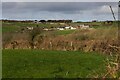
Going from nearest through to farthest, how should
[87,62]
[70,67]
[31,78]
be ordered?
[31,78]
[70,67]
[87,62]

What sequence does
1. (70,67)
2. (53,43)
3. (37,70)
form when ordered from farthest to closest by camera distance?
1. (53,43)
2. (70,67)
3. (37,70)

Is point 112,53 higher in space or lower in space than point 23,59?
higher

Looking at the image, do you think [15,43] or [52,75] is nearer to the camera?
[52,75]

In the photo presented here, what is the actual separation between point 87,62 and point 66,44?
1759 cm

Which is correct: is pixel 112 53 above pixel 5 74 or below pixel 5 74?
above

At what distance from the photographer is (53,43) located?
4038 cm

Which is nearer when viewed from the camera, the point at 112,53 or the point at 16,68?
the point at 112,53

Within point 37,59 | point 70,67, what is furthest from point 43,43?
point 70,67

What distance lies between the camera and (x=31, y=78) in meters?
16.4

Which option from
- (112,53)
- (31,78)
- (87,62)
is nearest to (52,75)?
(31,78)

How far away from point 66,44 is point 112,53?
36.8m

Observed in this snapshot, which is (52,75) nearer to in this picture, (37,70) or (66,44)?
(37,70)

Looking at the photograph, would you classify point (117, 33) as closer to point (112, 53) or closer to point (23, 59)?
point (112, 53)

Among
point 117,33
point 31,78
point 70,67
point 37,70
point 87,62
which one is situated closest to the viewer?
point 117,33
